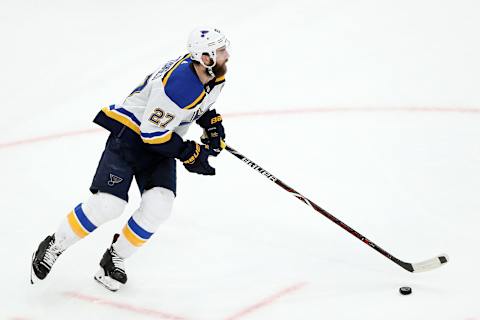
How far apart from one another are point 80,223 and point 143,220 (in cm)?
28

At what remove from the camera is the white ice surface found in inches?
154

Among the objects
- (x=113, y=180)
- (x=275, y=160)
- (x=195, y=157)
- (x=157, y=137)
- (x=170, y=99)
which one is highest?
(x=170, y=99)

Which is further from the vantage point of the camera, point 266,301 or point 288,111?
→ point 288,111

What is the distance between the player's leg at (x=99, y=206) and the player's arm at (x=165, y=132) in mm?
191

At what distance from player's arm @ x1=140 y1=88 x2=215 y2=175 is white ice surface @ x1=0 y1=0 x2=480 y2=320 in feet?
2.31

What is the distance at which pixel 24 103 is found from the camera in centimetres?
579

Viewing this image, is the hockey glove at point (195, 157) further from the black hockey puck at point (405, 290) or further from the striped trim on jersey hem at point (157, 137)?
the black hockey puck at point (405, 290)

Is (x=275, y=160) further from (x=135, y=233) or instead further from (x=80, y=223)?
(x=80, y=223)

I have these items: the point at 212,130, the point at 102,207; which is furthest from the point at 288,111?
the point at 102,207

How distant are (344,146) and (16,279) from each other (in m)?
2.14

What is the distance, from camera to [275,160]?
5.07 m

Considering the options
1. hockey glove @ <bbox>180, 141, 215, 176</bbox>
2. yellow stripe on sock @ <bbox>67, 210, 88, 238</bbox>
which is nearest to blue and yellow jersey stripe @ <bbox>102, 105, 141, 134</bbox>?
hockey glove @ <bbox>180, 141, 215, 176</bbox>

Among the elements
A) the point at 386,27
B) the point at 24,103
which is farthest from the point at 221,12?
the point at 24,103

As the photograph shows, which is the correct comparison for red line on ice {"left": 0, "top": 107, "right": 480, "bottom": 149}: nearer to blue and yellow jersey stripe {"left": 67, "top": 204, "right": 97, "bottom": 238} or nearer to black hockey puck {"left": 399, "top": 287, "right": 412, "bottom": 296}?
blue and yellow jersey stripe {"left": 67, "top": 204, "right": 97, "bottom": 238}
